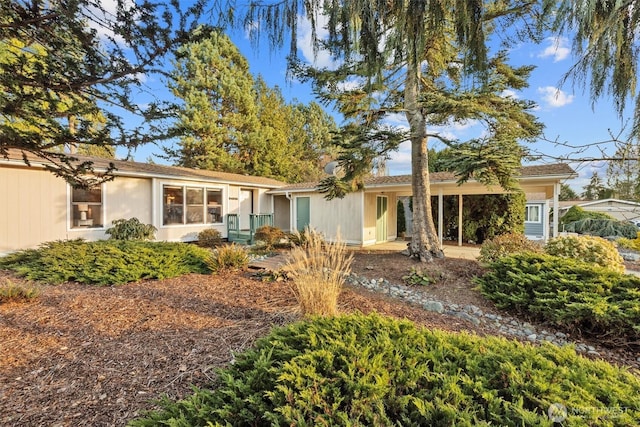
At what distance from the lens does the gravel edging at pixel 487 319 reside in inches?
149

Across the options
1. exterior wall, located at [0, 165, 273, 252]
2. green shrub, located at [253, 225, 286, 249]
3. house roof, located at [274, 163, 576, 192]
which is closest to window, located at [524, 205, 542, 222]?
house roof, located at [274, 163, 576, 192]

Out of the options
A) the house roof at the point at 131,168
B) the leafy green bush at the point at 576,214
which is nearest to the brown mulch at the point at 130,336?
the house roof at the point at 131,168

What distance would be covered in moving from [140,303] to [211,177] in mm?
7933

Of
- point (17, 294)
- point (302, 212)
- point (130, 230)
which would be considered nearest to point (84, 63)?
point (17, 294)

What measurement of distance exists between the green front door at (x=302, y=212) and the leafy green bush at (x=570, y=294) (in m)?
8.61

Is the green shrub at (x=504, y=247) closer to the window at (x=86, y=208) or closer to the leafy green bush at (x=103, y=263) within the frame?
the leafy green bush at (x=103, y=263)

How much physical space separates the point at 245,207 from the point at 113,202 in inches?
206

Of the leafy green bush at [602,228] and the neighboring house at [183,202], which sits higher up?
the neighboring house at [183,202]

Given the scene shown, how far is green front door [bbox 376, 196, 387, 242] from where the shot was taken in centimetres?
1228

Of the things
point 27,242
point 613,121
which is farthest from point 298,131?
point 613,121

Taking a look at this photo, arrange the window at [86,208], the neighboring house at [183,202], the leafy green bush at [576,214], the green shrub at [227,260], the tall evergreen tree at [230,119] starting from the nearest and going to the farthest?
1. the green shrub at [227,260]
2. the neighboring house at [183,202]
3. the window at [86,208]
4. the leafy green bush at [576,214]
5. the tall evergreen tree at [230,119]

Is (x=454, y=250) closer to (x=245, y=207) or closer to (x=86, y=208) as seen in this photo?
(x=245, y=207)

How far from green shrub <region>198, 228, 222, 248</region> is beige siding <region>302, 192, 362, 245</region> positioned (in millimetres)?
3919

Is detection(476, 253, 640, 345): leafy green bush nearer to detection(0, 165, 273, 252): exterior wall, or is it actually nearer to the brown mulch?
the brown mulch
